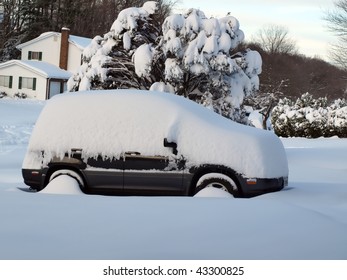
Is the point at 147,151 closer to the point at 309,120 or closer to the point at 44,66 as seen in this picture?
the point at 309,120

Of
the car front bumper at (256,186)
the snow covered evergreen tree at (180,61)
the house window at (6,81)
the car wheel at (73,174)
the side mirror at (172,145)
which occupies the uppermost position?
the snow covered evergreen tree at (180,61)

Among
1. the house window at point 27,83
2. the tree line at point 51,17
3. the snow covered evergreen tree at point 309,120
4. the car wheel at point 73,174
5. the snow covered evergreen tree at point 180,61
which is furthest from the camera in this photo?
the tree line at point 51,17

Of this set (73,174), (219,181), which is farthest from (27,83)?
(219,181)

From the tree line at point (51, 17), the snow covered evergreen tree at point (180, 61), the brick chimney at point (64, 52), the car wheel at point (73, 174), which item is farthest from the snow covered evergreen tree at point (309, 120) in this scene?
the tree line at point (51, 17)

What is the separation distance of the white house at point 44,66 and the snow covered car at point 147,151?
4455cm

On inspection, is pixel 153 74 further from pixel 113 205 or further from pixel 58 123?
pixel 113 205

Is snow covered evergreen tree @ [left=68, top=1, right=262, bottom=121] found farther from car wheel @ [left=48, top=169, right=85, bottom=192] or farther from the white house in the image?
the white house

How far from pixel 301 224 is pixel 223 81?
44.6ft

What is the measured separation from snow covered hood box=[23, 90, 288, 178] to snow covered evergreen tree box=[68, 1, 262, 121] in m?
8.98

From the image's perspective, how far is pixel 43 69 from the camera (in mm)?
53188

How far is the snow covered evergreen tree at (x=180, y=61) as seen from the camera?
59.2 feet

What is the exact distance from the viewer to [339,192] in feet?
29.6

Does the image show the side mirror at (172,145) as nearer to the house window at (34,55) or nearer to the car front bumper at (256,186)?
the car front bumper at (256,186)

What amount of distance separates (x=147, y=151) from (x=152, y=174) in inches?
13.3
